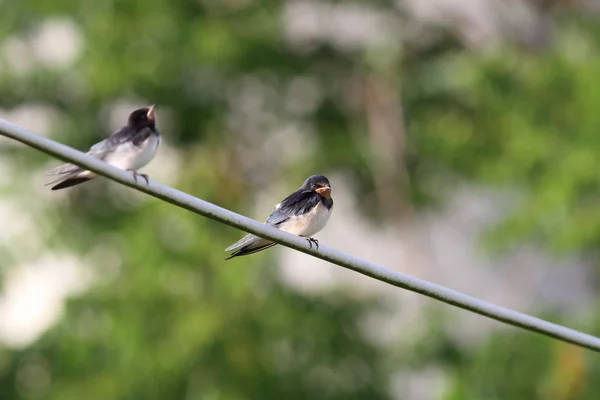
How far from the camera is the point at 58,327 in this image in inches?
368

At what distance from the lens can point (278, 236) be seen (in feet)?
8.70

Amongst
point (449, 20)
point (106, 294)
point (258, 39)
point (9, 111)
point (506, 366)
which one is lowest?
point (506, 366)

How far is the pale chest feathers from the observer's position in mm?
3494

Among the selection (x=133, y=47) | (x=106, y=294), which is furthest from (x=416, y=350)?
(x=133, y=47)

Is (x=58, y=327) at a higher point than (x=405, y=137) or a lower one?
lower

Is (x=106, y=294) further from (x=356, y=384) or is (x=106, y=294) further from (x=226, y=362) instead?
(x=356, y=384)

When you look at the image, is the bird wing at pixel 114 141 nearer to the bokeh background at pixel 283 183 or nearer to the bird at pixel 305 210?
the bird at pixel 305 210

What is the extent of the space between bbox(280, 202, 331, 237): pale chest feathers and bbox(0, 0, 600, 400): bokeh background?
16.4ft

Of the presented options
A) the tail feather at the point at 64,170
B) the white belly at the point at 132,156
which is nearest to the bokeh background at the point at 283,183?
the white belly at the point at 132,156

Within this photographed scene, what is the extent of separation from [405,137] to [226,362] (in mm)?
3338

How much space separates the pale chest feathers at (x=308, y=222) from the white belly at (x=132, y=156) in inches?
17.9

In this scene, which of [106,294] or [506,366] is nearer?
[506,366]

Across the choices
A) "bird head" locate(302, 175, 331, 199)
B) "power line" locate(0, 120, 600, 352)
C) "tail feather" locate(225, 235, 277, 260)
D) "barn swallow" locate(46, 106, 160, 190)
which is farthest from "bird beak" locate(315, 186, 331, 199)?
"power line" locate(0, 120, 600, 352)

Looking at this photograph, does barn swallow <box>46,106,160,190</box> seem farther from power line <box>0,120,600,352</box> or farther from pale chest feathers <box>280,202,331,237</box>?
power line <box>0,120,600,352</box>
